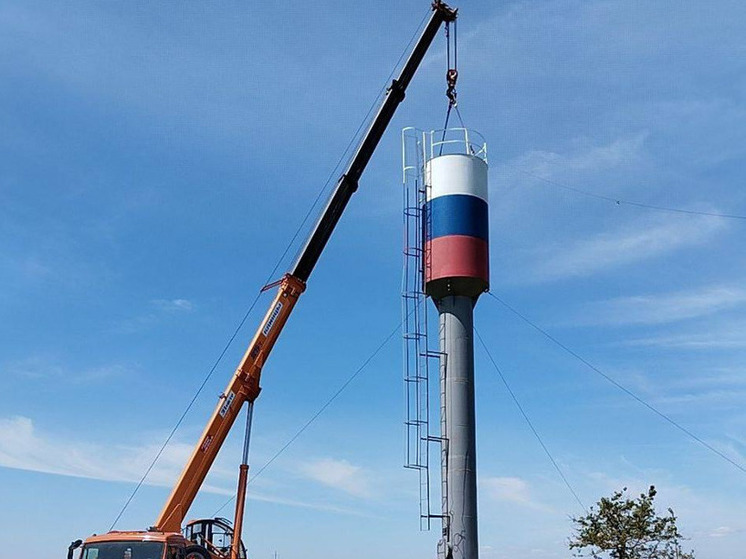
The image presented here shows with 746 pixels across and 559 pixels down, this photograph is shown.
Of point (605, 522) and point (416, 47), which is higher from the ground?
point (416, 47)

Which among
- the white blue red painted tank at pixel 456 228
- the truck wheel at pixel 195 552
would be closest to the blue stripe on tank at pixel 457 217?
the white blue red painted tank at pixel 456 228

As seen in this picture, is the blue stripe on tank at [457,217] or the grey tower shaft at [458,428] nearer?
the grey tower shaft at [458,428]

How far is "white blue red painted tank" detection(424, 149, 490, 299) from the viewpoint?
30094 mm

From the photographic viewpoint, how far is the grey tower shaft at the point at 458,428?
28.2 metres

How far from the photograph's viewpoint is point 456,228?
99.7 feet

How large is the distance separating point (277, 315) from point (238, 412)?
380 centimetres

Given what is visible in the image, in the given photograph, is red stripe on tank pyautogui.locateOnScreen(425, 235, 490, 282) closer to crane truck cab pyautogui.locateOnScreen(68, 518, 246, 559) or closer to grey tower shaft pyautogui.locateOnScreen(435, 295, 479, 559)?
grey tower shaft pyautogui.locateOnScreen(435, 295, 479, 559)

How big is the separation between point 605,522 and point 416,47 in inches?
996

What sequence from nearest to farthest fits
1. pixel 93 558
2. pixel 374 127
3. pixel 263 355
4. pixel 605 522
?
pixel 93 558
pixel 263 355
pixel 374 127
pixel 605 522

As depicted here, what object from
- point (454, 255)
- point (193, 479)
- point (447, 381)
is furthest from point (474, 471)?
point (193, 479)

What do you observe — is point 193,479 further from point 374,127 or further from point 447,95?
point 447,95

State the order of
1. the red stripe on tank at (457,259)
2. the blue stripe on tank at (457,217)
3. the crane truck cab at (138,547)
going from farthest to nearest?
the blue stripe on tank at (457,217), the red stripe on tank at (457,259), the crane truck cab at (138,547)

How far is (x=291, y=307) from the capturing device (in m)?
30.2

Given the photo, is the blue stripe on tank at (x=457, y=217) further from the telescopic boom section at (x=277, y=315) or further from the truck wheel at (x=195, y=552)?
the truck wheel at (x=195, y=552)
